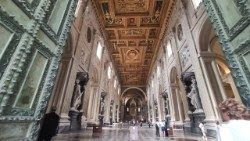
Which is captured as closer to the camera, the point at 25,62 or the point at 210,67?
the point at 25,62

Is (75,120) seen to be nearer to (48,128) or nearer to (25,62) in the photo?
(48,128)

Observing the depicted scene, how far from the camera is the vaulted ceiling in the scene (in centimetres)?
1225

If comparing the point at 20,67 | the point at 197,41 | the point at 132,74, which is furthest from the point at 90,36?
the point at 132,74

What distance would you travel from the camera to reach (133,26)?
48.3 ft

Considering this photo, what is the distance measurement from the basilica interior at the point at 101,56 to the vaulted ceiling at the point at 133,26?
9 centimetres

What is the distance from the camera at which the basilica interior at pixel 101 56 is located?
1953 mm

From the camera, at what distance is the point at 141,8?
12.6 meters

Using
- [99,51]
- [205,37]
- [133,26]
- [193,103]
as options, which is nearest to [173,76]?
[193,103]

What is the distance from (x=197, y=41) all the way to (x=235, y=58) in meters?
5.83

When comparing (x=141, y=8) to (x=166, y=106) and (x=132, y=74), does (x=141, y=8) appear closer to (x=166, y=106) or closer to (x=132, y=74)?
(x=166, y=106)

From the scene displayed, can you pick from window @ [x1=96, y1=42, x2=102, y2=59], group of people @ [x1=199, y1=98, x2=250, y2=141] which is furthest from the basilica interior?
group of people @ [x1=199, y1=98, x2=250, y2=141]

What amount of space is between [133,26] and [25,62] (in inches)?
535

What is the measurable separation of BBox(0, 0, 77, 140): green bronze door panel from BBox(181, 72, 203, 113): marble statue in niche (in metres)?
7.51

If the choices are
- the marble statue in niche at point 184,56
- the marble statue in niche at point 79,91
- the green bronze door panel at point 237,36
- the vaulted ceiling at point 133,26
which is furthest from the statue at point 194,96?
the vaulted ceiling at point 133,26
